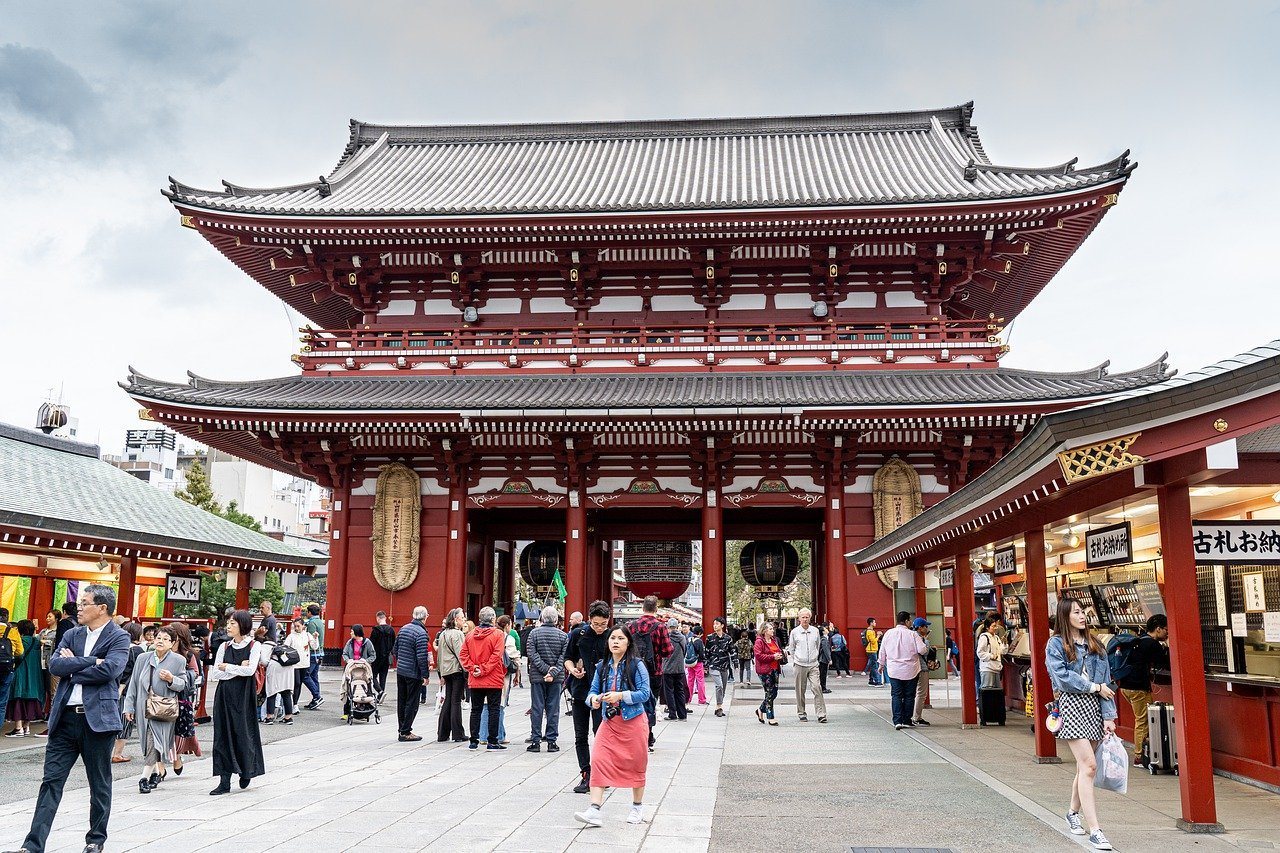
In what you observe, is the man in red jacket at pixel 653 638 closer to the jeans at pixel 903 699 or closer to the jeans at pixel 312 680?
the jeans at pixel 903 699

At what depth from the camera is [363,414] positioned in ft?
66.3

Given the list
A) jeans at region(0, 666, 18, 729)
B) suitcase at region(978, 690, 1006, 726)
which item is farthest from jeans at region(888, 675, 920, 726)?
jeans at region(0, 666, 18, 729)

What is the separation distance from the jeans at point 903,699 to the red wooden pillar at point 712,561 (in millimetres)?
7732

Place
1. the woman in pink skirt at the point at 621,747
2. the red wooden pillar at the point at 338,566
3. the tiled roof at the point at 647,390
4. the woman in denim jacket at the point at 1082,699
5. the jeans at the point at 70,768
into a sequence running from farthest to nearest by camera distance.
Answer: the red wooden pillar at the point at 338,566 → the tiled roof at the point at 647,390 → the woman in pink skirt at the point at 621,747 → the woman in denim jacket at the point at 1082,699 → the jeans at the point at 70,768

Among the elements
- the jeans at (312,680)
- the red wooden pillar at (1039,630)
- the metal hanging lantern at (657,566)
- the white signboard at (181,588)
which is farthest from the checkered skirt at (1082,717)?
the metal hanging lantern at (657,566)

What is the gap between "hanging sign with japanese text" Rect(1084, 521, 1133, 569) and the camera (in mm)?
9016

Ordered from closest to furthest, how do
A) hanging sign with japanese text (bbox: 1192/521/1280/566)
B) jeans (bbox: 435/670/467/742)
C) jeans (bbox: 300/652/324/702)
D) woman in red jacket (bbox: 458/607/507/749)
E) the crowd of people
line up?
the crowd of people < hanging sign with japanese text (bbox: 1192/521/1280/566) < woman in red jacket (bbox: 458/607/507/749) < jeans (bbox: 435/670/467/742) < jeans (bbox: 300/652/324/702)

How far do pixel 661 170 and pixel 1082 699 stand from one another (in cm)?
2319

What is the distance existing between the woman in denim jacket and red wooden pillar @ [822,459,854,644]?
14.2m

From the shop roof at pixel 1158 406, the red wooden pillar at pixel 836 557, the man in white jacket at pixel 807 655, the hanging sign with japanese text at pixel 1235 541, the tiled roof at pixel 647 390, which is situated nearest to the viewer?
the shop roof at pixel 1158 406

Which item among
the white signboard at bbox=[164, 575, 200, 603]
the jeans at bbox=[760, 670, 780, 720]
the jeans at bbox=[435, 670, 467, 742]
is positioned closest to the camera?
the jeans at bbox=[435, 670, 467, 742]

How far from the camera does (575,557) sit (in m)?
22.5

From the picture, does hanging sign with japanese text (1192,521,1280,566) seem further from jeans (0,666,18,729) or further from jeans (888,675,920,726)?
jeans (0,666,18,729)

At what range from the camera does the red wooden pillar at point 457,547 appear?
879 inches
